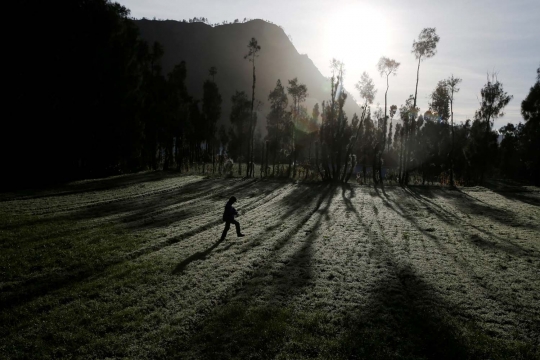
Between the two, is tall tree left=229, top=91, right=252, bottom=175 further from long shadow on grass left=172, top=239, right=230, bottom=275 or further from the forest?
long shadow on grass left=172, top=239, right=230, bottom=275

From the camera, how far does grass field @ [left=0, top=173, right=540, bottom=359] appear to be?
320 inches

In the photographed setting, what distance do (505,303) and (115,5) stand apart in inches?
2082

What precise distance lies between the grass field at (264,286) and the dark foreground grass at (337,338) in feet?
0.15

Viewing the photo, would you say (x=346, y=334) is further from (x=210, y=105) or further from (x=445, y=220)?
(x=210, y=105)

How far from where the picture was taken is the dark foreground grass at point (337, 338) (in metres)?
7.82

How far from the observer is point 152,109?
189 feet

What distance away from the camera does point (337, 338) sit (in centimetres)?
846

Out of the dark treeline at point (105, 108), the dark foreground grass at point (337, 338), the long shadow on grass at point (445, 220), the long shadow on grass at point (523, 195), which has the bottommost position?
the dark foreground grass at point (337, 338)

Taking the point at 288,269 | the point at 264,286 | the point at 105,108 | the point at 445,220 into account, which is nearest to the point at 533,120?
the point at 445,220

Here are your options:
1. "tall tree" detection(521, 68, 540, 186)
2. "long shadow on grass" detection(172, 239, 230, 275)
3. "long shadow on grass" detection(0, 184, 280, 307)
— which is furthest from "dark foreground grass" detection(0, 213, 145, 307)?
"tall tree" detection(521, 68, 540, 186)

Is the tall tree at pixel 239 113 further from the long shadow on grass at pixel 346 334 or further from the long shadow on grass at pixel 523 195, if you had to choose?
the long shadow on grass at pixel 346 334

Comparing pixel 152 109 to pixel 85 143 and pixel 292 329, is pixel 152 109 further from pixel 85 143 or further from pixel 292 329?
pixel 292 329

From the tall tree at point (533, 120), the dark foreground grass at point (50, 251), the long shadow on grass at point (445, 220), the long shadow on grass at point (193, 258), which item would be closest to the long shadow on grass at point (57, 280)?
the dark foreground grass at point (50, 251)

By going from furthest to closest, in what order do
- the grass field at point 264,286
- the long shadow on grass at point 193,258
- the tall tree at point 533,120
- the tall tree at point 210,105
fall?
the tall tree at point 210,105 → the tall tree at point 533,120 → the long shadow on grass at point 193,258 → the grass field at point 264,286
